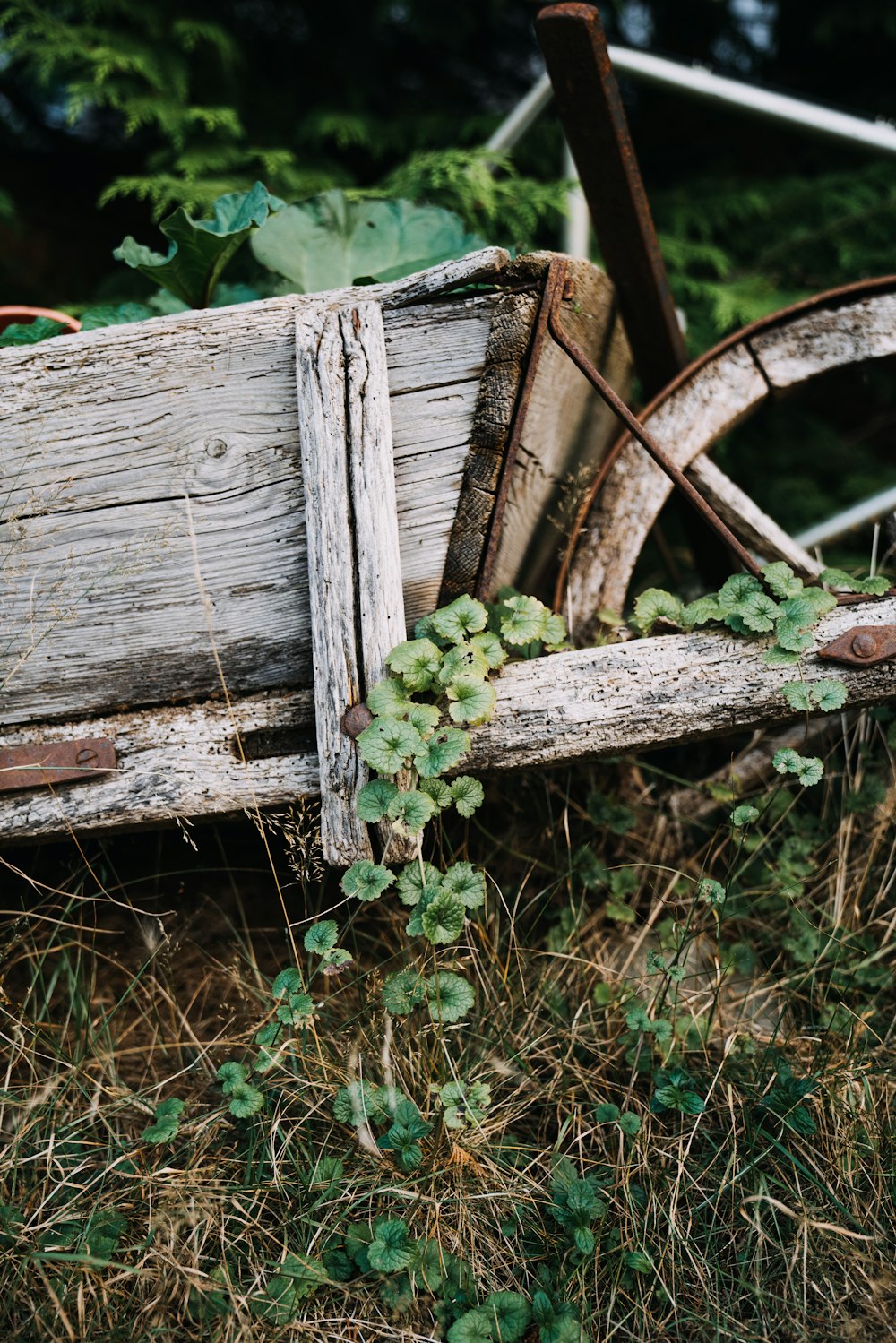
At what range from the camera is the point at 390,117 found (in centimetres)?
325

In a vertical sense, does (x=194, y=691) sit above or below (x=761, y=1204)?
above

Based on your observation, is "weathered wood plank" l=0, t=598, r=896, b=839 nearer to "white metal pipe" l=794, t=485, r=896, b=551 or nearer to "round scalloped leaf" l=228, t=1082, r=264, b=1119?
"round scalloped leaf" l=228, t=1082, r=264, b=1119

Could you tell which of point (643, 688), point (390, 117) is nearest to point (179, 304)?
point (643, 688)

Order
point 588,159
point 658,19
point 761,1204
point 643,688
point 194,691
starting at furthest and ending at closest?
point 658,19
point 588,159
point 194,691
point 643,688
point 761,1204

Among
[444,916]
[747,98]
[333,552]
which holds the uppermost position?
[747,98]

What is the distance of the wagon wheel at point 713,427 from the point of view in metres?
1.91

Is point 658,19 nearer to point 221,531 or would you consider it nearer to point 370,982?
point 221,531

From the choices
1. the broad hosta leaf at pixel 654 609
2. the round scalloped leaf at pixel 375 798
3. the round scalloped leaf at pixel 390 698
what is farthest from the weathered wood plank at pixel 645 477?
the round scalloped leaf at pixel 375 798

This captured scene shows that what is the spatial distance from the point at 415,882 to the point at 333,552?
56 cm

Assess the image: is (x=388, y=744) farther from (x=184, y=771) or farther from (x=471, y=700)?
(x=184, y=771)

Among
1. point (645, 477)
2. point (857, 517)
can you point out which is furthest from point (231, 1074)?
point (857, 517)

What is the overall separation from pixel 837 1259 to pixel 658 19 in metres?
4.16

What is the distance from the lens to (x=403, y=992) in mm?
1402

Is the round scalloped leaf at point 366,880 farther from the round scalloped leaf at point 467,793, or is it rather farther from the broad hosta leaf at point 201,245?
the broad hosta leaf at point 201,245
